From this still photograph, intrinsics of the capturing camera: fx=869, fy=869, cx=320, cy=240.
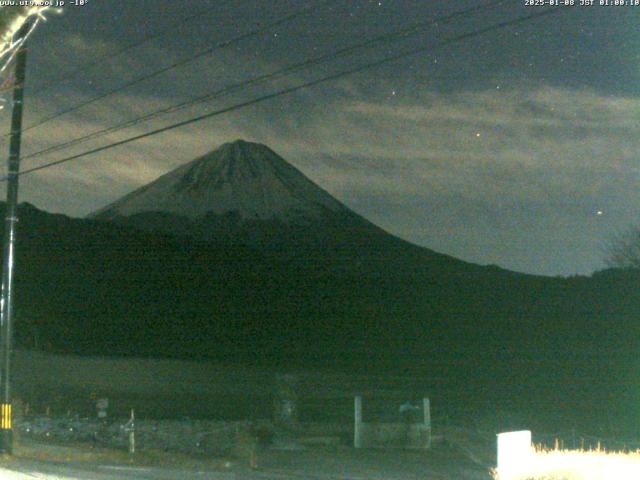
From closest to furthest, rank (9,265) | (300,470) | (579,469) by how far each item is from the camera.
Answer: (579,469) < (300,470) < (9,265)

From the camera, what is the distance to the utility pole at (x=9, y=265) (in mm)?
18047

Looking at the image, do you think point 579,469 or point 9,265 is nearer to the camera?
point 579,469

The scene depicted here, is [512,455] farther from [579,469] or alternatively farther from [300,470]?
[300,470]

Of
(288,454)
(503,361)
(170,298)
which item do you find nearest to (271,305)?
(170,298)

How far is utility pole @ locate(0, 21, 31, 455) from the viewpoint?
1805 cm

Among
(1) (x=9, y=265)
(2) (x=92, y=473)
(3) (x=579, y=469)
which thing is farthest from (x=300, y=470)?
(1) (x=9, y=265)

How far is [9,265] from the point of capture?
18688 mm

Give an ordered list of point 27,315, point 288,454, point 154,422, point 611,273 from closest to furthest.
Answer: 1. point 288,454
2. point 154,422
3. point 611,273
4. point 27,315

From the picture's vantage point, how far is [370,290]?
12231 cm

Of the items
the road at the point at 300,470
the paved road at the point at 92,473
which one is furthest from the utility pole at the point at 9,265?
the paved road at the point at 92,473

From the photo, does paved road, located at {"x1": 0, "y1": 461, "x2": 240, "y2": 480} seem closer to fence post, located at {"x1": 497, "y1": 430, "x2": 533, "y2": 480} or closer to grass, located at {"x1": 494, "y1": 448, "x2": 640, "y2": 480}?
fence post, located at {"x1": 497, "y1": 430, "x2": 533, "y2": 480}

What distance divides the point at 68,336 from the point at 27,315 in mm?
5224

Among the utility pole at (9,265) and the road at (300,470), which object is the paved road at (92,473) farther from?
the utility pole at (9,265)

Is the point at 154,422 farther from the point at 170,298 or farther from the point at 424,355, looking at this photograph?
the point at 170,298
